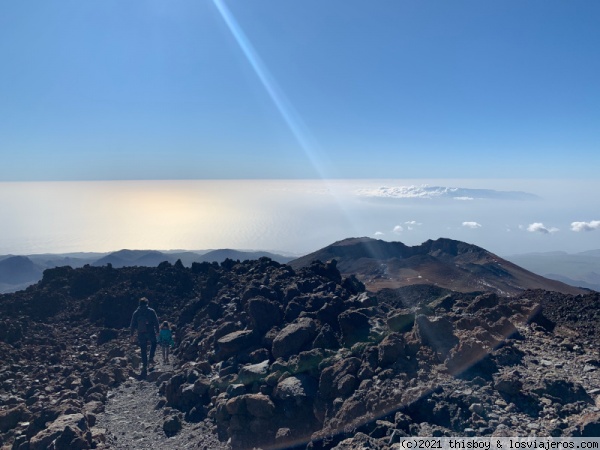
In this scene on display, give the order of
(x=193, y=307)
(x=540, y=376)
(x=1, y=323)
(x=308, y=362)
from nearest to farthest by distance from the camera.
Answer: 1. (x=540, y=376)
2. (x=308, y=362)
3. (x=1, y=323)
4. (x=193, y=307)

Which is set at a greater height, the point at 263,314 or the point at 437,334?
the point at 437,334

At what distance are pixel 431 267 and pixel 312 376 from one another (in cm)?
3351

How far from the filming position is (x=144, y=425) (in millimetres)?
8172

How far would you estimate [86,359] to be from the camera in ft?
37.2

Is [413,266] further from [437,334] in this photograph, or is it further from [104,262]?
[104,262]

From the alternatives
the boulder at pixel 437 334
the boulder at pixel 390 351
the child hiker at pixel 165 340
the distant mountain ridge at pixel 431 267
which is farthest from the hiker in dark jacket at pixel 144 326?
the distant mountain ridge at pixel 431 267

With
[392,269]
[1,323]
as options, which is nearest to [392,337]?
[1,323]

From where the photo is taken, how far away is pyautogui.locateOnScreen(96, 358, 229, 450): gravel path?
24.3 feet

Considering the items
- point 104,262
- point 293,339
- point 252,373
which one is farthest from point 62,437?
point 104,262

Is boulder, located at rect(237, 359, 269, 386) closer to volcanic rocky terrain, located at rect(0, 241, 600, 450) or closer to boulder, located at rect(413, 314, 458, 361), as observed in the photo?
volcanic rocky terrain, located at rect(0, 241, 600, 450)

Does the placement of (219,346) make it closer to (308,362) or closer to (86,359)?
(308,362)

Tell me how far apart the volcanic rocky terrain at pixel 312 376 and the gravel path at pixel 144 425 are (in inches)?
1.3

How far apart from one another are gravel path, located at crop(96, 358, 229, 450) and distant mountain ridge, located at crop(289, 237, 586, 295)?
71.8ft

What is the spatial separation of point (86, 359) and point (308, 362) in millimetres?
6996
